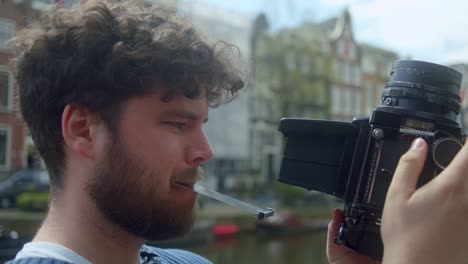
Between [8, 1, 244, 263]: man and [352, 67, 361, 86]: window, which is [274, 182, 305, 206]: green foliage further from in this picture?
[8, 1, 244, 263]: man

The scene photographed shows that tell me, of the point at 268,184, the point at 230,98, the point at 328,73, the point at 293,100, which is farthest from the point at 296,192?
the point at 230,98

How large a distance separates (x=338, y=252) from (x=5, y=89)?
31.0 inches

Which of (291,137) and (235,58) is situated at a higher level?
(235,58)

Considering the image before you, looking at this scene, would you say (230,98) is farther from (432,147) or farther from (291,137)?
(432,147)

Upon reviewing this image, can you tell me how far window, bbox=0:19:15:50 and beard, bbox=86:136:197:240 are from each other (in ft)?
1.47

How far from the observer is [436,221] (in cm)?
49

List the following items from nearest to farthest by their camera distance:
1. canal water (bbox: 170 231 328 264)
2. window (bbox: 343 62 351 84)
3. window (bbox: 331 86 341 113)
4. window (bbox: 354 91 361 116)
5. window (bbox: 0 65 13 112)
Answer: window (bbox: 0 65 13 112), canal water (bbox: 170 231 328 264), window (bbox: 331 86 341 113), window (bbox: 354 91 361 116), window (bbox: 343 62 351 84)

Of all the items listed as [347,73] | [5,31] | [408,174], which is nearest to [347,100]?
[347,73]

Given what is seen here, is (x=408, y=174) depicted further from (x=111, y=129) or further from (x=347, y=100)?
(x=347, y=100)

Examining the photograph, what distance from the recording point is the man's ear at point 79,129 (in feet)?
2.50

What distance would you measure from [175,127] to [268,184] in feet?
44.3

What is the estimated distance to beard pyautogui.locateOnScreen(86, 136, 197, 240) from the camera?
747 mm

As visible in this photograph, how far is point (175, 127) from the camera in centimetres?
78

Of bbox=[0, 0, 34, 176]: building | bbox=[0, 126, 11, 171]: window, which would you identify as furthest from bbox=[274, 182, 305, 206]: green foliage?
bbox=[0, 0, 34, 176]: building
